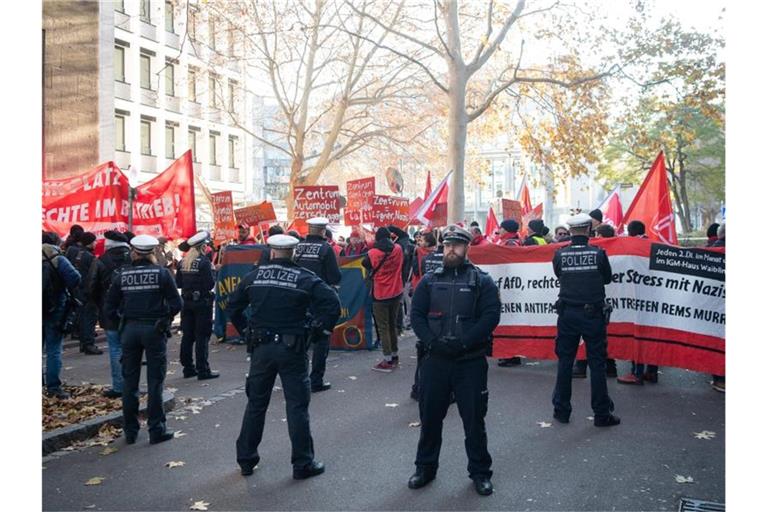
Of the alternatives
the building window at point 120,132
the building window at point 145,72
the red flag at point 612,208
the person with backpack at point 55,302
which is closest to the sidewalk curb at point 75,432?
the person with backpack at point 55,302

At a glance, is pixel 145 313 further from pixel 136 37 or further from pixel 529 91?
pixel 136 37

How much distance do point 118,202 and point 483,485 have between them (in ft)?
28.2

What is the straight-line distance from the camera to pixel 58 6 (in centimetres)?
2162

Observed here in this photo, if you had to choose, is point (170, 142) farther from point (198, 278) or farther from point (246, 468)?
point (246, 468)

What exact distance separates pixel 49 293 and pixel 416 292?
475cm

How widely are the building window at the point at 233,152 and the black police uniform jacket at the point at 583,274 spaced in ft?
142

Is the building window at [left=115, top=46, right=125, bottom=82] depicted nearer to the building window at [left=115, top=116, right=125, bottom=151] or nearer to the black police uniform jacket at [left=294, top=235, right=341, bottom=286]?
the building window at [left=115, top=116, right=125, bottom=151]

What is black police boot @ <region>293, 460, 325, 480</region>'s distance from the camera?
6.15m

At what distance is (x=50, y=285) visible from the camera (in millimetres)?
8797

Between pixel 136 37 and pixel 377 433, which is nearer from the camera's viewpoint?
pixel 377 433

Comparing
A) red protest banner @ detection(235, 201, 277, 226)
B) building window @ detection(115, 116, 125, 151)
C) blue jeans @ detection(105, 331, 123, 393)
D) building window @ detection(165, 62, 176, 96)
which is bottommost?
blue jeans @ detection(105, 331, 123, 393)

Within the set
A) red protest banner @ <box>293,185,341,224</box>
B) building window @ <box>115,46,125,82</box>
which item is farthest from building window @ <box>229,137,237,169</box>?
red protest banner @ <box>293,185,341,224</box>

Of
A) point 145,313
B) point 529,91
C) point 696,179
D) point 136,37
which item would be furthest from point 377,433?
point 696,179

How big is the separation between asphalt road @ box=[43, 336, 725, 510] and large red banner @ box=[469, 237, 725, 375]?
558 mm
